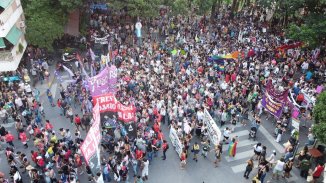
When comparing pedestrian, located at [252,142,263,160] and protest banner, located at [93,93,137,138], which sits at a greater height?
protest banner, located at [93,93,137,138]

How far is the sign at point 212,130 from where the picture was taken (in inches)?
693

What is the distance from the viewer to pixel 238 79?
925 inches

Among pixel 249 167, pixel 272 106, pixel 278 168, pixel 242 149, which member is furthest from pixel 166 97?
pixel 278 168

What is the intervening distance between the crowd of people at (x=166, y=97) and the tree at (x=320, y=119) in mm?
1435

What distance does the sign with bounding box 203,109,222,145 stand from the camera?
17.6 meters

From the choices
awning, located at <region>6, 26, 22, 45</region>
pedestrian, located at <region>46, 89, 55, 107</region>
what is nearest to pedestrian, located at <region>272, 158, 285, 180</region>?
pedestrian, located at <region>46, 89, 55, 107</region>

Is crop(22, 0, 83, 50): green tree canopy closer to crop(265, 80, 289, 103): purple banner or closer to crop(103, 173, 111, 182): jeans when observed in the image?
crop(103, 173, 111, 182): jeans

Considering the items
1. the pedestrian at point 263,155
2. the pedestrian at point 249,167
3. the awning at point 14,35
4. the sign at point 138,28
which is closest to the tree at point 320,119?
the pedestrian at point 263,155

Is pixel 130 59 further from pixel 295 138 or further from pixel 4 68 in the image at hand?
pixel 295 138

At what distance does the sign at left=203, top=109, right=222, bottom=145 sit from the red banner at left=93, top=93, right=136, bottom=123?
13.1 feet

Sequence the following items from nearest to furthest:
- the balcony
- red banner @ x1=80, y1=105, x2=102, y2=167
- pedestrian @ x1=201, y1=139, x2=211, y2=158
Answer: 1. red banner @ x1=80, y1=105, x2=102, y2=167
2. pedestrian @ x1=201, y1=139, x2=211, y2=158
3. the balcony

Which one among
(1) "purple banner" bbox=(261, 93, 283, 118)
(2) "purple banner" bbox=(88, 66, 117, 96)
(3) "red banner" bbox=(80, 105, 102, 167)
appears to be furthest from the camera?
(1) "purple banner" bbox=(261, 93, 283, 118)

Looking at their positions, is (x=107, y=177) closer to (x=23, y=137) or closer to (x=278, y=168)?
(x=23, y=137)

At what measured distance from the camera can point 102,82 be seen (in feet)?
64.2
